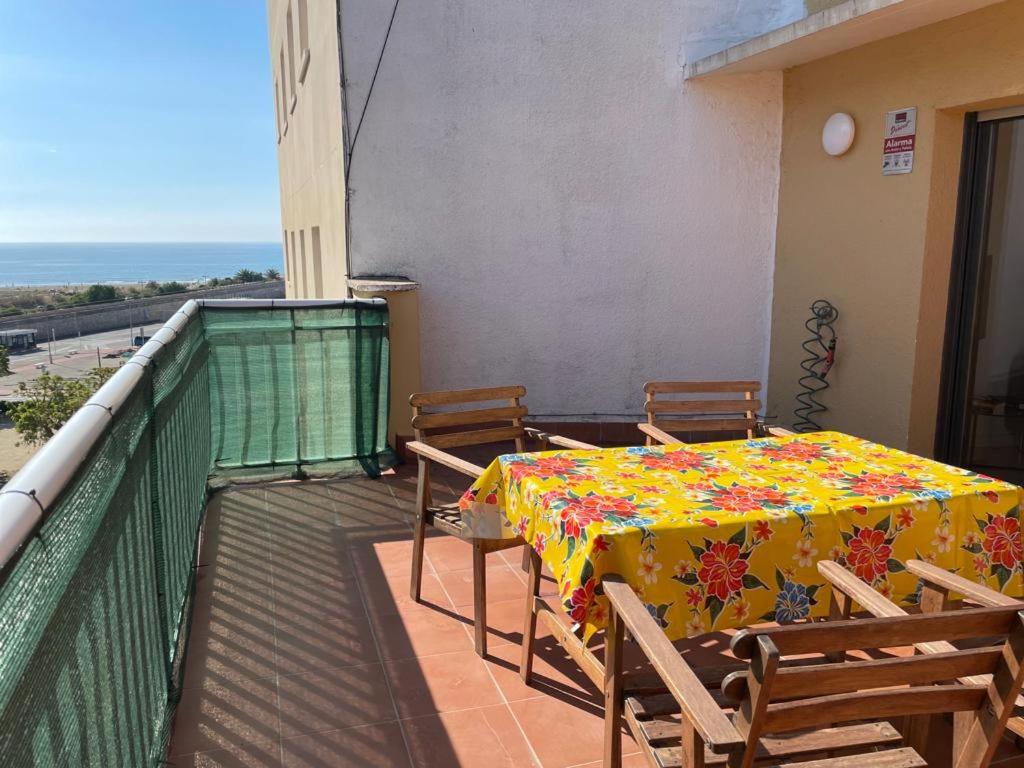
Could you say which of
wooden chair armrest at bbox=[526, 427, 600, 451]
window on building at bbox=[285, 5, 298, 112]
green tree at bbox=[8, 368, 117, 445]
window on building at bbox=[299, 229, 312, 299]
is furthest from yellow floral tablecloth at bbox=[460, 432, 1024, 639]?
green tree at bbox=[8, 368, 117, 445]

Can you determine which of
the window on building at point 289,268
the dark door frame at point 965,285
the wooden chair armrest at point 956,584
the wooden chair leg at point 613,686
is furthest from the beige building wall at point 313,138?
the wooden chair armrest at point 956,584

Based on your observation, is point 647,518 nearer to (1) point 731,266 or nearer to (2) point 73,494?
(2) point 73,494

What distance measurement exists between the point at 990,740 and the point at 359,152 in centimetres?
536

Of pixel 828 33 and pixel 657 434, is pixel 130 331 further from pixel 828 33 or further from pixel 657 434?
pixel 657 434

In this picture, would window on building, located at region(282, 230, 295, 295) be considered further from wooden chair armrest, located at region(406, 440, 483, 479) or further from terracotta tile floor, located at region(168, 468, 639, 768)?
wooden chair armrest, located at region(406, 440, 483, 479)

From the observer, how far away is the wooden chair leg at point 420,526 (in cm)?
371

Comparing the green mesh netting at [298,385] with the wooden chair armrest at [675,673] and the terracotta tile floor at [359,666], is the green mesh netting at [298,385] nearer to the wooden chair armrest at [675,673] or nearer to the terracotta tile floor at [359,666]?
the terracotta tile floor at [359,666]

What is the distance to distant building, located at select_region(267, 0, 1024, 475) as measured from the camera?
5.66 meters

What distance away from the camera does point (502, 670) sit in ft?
10.5

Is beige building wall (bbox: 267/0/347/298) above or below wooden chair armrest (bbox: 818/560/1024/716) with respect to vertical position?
above

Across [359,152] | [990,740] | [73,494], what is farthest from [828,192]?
[73,494]

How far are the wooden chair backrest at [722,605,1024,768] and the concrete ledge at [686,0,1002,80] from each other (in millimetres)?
3935

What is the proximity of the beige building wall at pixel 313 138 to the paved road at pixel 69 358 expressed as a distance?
65874mm

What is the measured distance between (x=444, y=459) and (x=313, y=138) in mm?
6027
